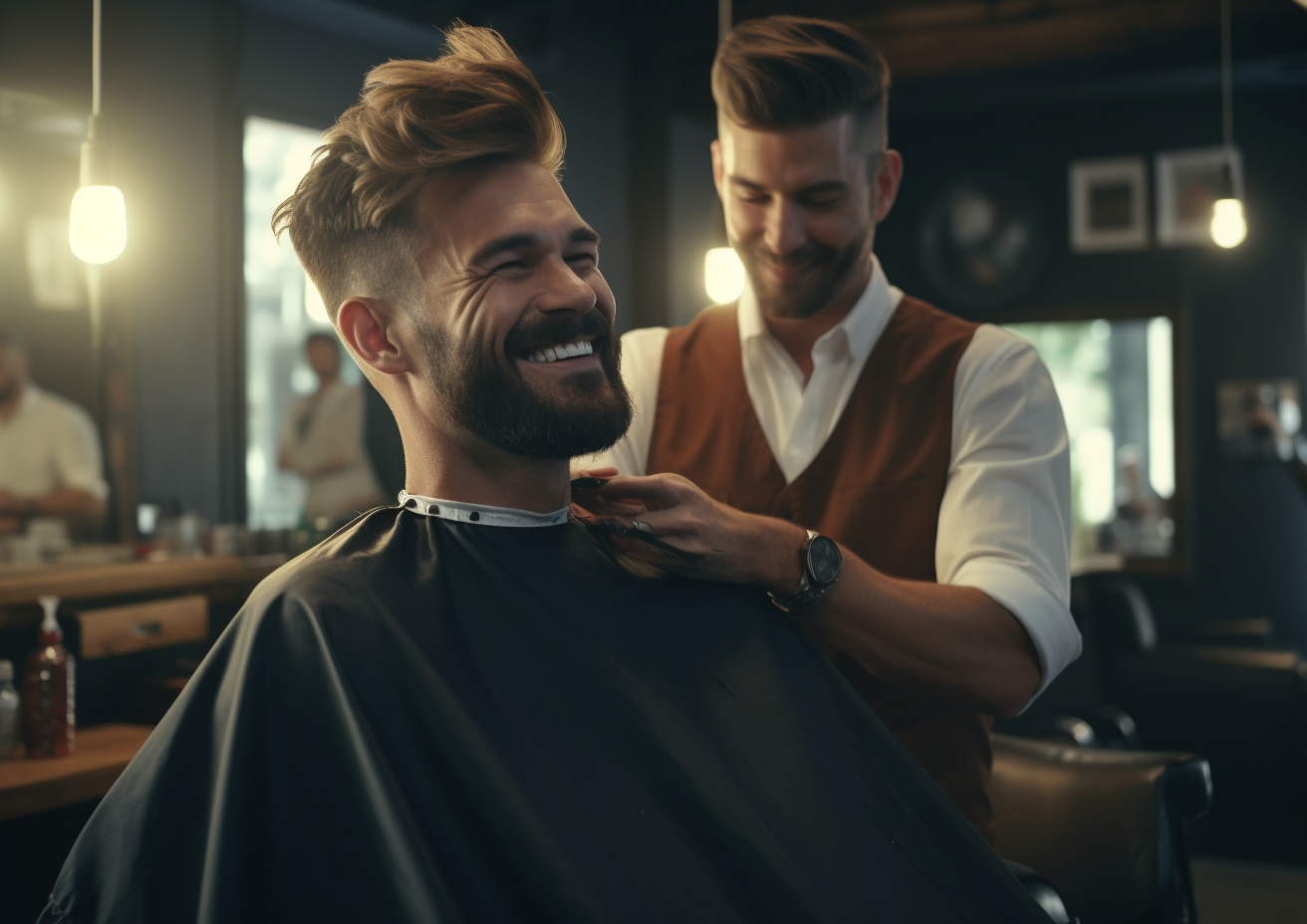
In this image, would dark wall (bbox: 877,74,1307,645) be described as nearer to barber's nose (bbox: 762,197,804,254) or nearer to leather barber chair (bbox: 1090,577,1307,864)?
leather barber chair (bbox: 1090,577,1307,864)

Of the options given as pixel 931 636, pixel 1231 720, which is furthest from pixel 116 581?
pixel 1231 720

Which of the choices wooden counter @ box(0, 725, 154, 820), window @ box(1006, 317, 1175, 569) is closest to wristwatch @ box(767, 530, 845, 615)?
wooden counter @ box(0, 725, 154, 820)

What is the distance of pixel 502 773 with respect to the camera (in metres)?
1.04

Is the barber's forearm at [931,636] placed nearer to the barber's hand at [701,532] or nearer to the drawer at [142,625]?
the barber's hand at [701,532]

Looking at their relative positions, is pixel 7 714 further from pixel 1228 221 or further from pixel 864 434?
pixel 1228 221

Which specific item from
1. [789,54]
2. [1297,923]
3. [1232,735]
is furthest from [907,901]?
[1232,735]

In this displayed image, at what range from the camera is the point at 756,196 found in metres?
1.62

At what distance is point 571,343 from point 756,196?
49 cm

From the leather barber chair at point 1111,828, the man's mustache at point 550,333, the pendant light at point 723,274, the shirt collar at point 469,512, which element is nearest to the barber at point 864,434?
the shirt collar at point 469,512

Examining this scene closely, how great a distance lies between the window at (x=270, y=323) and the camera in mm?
4203

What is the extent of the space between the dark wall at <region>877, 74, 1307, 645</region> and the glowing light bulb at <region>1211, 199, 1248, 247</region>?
5.28 ft

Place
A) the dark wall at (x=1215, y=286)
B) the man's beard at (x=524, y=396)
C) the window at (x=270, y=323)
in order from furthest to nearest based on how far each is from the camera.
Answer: the dark wall at (x=1215, y=286), the window at (x=270, y=323), the man's beard at (x=524, y=396)

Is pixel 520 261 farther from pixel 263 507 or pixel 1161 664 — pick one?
pixel 1161 664

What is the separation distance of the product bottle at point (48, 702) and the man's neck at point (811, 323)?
1.47 meters
